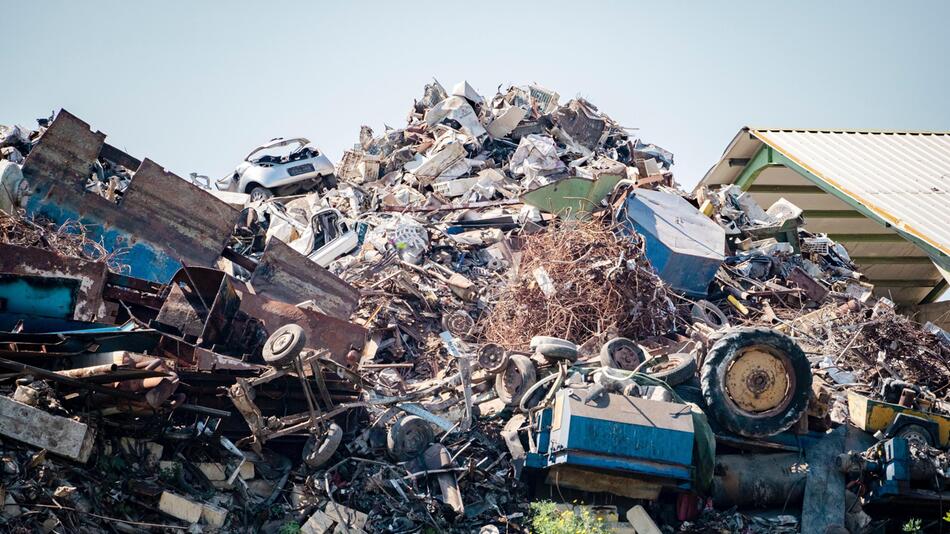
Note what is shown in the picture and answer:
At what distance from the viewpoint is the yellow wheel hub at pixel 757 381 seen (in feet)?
25.4

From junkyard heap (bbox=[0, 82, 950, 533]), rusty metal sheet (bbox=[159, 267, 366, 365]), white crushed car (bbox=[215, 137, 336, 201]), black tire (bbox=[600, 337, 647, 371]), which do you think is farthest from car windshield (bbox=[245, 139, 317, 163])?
black tire (bbox=[600, 337, 647, 371])

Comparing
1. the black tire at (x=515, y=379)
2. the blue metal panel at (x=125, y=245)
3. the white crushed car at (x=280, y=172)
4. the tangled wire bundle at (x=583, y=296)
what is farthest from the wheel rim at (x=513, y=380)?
the white crushed car at (x=280, y=172)

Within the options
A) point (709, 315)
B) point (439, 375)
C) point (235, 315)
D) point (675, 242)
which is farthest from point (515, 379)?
point (675, 242)

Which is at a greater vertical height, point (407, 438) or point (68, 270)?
point (68, 270)

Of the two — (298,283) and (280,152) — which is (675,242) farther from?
(280,152)

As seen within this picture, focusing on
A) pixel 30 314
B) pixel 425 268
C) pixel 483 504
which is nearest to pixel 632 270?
pixel 425 268

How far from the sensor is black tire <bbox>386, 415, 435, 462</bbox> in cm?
752

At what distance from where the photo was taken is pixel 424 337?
34.7 ft

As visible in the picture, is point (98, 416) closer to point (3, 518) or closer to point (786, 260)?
point (3, 518)

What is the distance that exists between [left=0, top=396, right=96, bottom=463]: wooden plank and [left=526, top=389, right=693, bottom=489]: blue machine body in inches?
137

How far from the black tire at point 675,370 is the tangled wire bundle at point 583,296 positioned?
1.39 m

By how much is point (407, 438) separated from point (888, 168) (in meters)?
11.2

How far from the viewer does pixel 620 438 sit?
6895mm

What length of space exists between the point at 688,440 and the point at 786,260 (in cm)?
658
